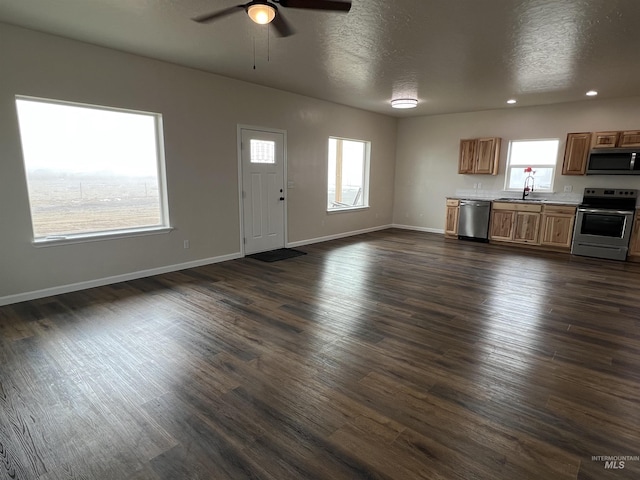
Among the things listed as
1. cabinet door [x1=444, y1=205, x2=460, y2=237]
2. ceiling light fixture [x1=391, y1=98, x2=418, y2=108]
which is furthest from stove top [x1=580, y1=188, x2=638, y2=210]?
ceiling light fixture [x1=391, y1=98, x2=418, y2=108]

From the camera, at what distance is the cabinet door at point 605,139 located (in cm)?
604

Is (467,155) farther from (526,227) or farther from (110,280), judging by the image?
(110,280)

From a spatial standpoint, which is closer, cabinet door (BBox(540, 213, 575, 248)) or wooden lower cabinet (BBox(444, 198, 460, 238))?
cabinet door (BBox(540, 213, 575, 248))

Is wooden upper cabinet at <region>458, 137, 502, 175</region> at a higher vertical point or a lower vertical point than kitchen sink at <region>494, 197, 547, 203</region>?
higher

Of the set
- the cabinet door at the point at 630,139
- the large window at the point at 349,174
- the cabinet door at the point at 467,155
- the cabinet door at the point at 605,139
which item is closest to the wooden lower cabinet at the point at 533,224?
the cabinet door at the point at 467,155

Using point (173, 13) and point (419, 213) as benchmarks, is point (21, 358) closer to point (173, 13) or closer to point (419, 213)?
point (173, 13)

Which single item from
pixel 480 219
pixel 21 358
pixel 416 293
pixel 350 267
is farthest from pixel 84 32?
pixel 480 219

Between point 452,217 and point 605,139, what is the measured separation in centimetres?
297

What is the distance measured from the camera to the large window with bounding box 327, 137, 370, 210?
27.3 ft

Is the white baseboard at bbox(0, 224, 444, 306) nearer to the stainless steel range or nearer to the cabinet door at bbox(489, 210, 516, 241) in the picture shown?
the cabinet door at bbox(489, 210, 516, 241)

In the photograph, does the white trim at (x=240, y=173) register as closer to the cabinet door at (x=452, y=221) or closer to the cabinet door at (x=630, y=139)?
the cabinet door at (x=452, y=221)

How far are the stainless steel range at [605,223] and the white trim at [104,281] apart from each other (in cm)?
622

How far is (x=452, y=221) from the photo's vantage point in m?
7.85

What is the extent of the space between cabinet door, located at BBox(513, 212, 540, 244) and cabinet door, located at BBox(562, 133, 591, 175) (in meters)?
1.01
